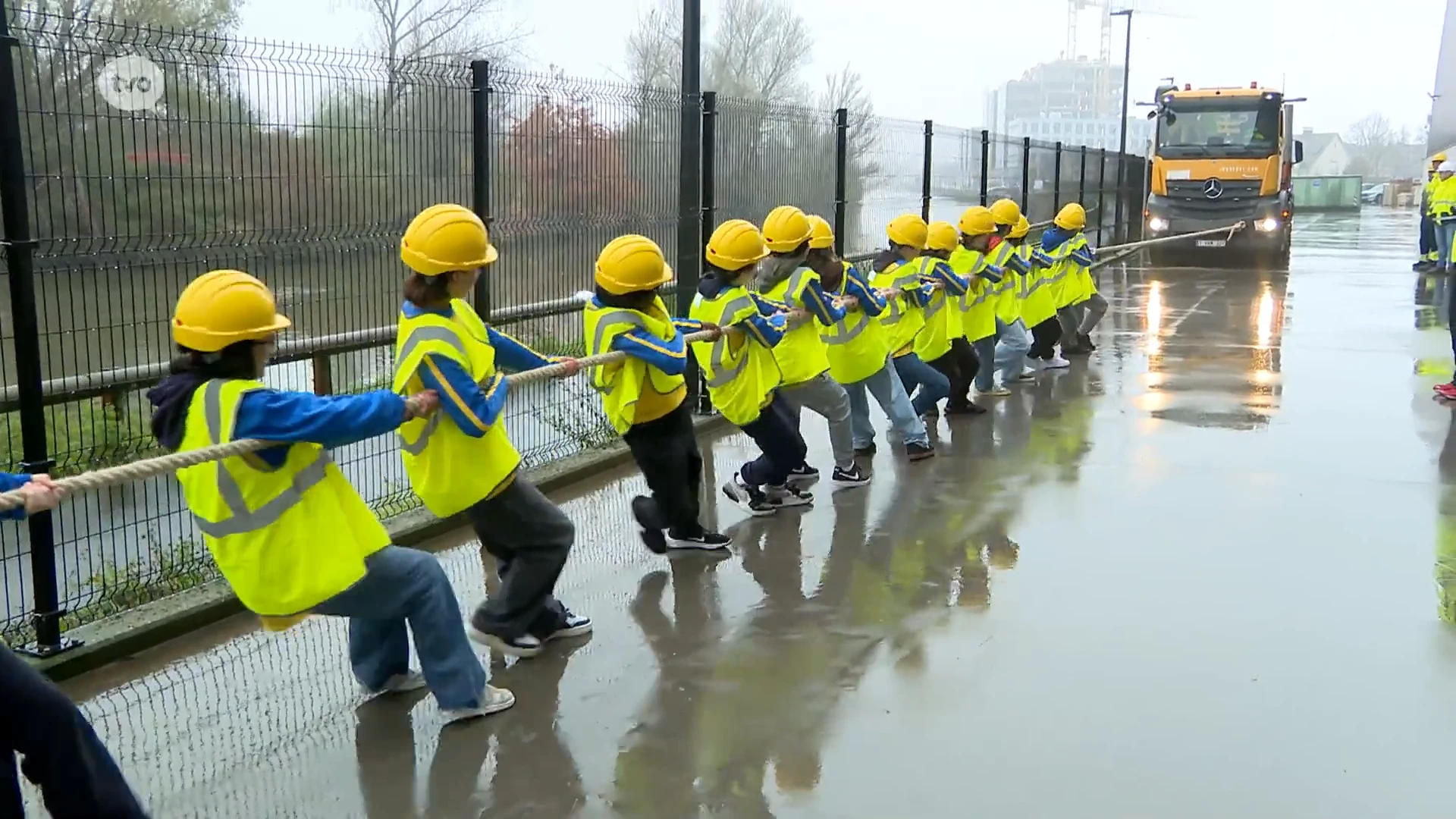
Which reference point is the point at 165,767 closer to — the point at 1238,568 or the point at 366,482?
the point at 366,482

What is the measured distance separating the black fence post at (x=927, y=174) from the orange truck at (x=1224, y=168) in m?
12.9

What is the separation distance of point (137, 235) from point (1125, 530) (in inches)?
186

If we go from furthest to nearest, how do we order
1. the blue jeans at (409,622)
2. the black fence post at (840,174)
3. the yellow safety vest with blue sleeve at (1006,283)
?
1. the black fence post at (840,174)
2. the yellow safety vest with blue sleeve at (1006,283)
3. the blue jeans at (409,622)

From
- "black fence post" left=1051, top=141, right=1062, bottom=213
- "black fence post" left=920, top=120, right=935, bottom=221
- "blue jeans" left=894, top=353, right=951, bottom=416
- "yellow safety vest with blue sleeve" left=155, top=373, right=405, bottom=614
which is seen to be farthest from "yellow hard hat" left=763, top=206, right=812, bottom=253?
"black fence post" left=1051, top=141, right=1062, bottom=213

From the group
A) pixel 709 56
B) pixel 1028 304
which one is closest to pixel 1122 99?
pixel 709 56

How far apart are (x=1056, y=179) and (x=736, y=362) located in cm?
1590

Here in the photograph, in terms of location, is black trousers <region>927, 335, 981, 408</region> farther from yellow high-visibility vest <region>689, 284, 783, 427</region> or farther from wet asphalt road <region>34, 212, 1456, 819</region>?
yellow high-visibility vest <region>689, 284, 783, 427</region>

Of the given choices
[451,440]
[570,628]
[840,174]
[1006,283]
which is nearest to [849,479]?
[570,628]

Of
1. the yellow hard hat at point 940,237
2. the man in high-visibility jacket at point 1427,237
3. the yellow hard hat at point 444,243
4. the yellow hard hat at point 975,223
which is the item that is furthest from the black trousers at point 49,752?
the man in high-visibility jacket at point 1427,237

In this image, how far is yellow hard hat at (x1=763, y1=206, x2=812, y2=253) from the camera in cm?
716

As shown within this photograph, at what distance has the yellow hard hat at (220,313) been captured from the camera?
3637 mm

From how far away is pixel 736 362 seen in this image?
671cm

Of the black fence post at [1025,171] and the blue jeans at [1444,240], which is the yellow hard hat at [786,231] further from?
the blue jeans at [1444,240]

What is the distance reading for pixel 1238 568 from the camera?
19.9ft
